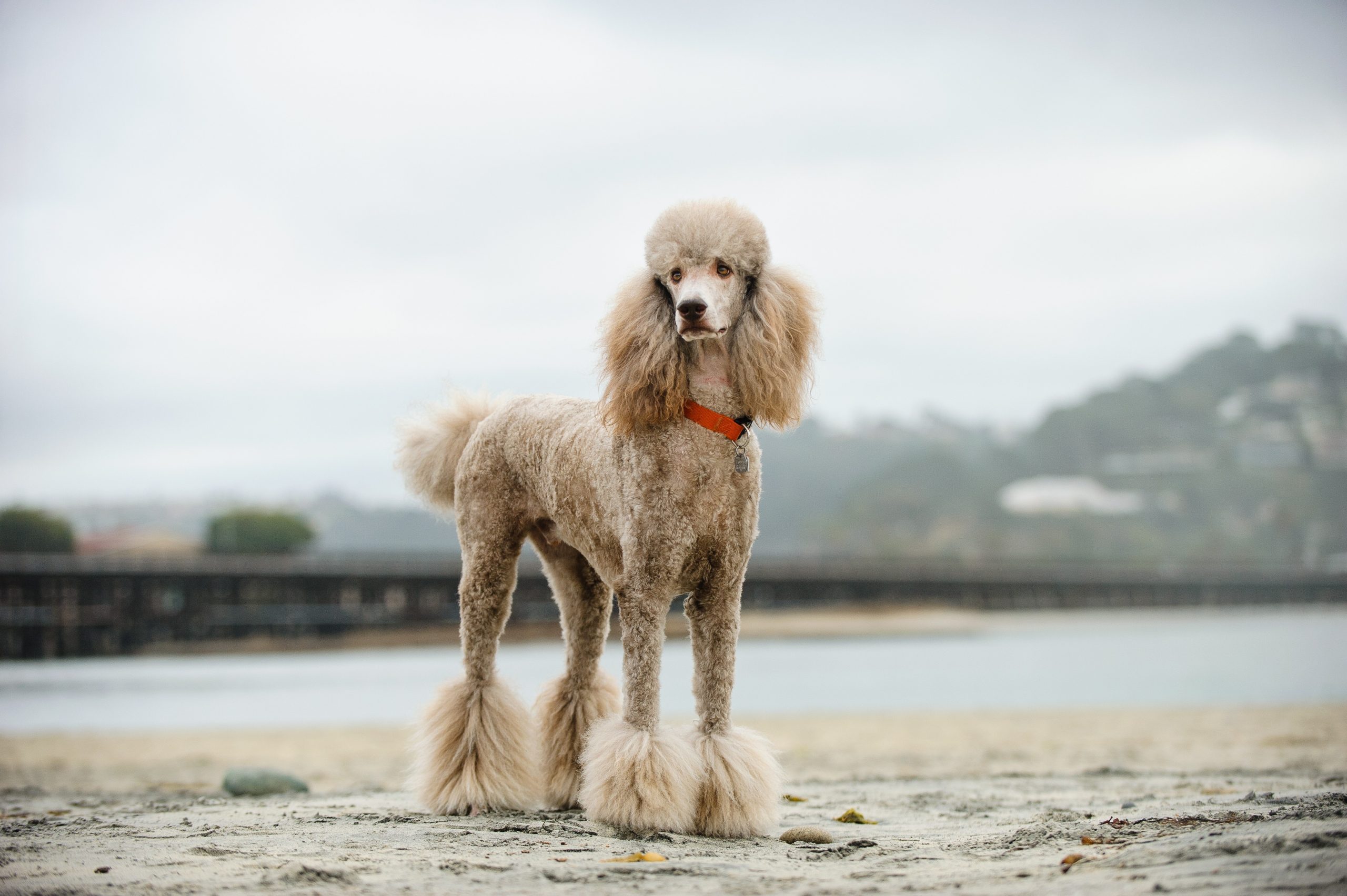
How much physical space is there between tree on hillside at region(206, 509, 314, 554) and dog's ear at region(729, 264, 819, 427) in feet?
162

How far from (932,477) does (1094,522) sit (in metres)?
14.9

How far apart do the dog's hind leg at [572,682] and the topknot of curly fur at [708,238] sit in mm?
1604

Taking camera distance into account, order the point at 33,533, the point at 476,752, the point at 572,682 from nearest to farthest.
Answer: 1. the point at 476,752
2. the point at 572,682
3. the point at 33,533

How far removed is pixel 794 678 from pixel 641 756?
20.4 meters

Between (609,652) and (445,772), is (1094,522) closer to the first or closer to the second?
(609,652)

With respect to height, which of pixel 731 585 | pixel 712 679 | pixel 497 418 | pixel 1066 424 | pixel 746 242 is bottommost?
pixel 712 679

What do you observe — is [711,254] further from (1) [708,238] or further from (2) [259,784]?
(2) [259,784]

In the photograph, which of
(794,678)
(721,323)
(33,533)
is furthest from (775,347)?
(33,533)

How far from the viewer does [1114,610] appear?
2163 inches

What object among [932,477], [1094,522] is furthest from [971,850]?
[932,477]

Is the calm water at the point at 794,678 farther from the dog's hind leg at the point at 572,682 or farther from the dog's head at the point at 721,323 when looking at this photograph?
the dog's head at the point at 721,323

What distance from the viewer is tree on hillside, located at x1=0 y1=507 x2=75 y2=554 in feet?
145

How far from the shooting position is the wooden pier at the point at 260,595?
107 feet

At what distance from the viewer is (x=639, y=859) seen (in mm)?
3672
